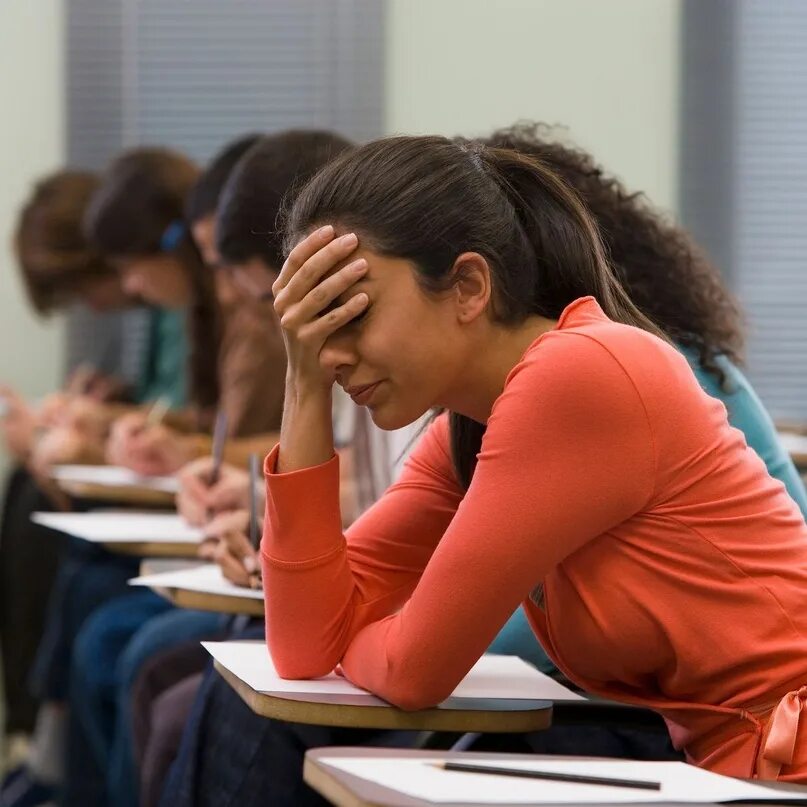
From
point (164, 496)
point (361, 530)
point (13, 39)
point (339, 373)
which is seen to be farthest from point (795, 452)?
point (13, 39)

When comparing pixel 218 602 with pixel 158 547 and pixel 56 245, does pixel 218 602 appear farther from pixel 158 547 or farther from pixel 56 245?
pixel 56 245

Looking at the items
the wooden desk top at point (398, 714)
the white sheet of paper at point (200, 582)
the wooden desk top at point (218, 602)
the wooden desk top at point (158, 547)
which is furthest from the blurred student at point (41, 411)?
the wooden desk top at point (398, 714)

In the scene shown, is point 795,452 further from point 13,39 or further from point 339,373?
point 13,39

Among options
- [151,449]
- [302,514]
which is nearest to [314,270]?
[302,514]

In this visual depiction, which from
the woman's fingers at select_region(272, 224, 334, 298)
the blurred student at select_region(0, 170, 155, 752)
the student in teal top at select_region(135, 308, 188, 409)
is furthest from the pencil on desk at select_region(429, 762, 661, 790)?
the student in teal top at select_region(135, 308, 188, 409)

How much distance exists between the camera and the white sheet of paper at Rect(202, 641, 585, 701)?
1.36 meters

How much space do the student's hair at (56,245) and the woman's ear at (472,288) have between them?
266cm

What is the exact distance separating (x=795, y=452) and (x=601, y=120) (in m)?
1.62

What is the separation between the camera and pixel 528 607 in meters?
1.42

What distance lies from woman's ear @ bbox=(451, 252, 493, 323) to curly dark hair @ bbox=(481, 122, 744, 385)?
0.45 m

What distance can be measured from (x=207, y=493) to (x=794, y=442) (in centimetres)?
129

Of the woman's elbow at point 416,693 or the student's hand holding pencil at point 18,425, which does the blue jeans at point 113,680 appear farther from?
the woman's elbow at point 416,693

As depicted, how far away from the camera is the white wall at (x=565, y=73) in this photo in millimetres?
4199

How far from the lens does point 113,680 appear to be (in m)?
2.86
